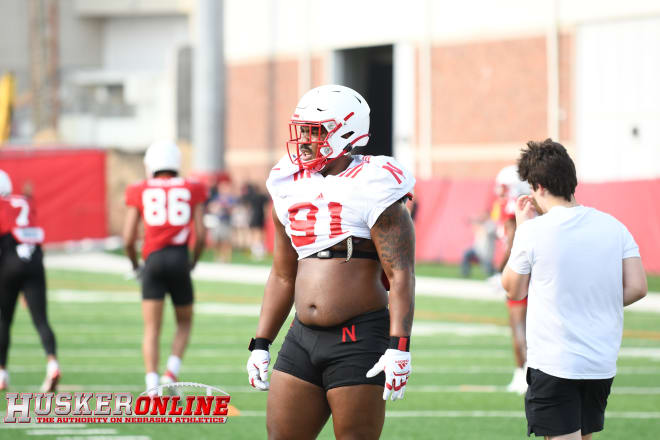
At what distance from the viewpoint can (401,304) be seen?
17.3ft

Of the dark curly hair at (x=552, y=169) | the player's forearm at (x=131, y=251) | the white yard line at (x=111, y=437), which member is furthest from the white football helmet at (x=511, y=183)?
the dark curly hair at (x=552, y=169)

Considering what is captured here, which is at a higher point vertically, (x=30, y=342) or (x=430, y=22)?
(x=430, y=22)

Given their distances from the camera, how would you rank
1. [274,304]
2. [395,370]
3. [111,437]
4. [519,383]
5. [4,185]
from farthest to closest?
[519,383] < [4,185] < [111,437] < [274,304] < [395,370]

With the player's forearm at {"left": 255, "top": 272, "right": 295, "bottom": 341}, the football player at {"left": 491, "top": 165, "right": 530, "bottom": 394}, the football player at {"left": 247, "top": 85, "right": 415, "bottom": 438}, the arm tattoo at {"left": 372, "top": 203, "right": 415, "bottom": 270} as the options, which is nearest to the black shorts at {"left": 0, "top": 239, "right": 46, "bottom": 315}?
the football player at {"left": 491, "top": 165, "right": 530, "bottom": 394}

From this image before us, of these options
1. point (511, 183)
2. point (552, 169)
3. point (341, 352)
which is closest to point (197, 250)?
point (511, 183)

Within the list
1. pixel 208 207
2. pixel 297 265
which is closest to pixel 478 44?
pixel 208 207

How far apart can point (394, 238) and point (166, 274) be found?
476 centimetres

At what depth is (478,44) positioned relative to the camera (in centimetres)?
3158

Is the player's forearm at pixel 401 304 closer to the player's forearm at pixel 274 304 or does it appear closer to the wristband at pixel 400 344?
the wristband at pixel 400 344

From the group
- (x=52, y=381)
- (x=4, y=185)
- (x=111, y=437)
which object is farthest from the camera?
(x=4, y=185)

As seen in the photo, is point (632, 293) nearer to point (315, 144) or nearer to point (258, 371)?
point (315, 144)

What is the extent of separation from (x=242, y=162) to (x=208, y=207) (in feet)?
25.0

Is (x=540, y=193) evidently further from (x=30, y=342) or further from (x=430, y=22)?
(x=430, y=22)

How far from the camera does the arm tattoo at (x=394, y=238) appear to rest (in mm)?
5301
